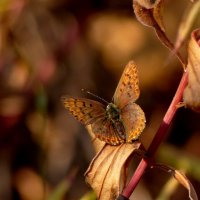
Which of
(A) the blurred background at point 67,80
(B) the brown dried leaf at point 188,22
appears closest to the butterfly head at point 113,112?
(B) the brown dried leaf at point 188,22

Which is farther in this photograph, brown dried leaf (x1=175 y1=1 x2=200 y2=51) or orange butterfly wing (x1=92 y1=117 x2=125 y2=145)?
brown dried leaf (x1=175 y1=1 x2=200 y2=51)

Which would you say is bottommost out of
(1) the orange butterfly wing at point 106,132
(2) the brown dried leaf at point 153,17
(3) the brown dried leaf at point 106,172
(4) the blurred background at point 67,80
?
(4) the blurred background at point 67,80

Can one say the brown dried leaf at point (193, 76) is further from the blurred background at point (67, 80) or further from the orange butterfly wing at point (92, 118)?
the blurred background at point (67, 80)

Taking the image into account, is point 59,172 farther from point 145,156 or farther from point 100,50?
point 145,156

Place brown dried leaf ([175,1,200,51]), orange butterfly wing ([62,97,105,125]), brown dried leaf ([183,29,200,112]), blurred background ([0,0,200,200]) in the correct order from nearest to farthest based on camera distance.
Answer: brown dried leaf ([183,29,200,112]) → orange butterfly wing ([62,97,105,125]) → brown dried leaf ([175,1,200,51]) → blurred background ([0,0,200,200])

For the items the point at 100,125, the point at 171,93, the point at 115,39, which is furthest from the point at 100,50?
the point at 100,125

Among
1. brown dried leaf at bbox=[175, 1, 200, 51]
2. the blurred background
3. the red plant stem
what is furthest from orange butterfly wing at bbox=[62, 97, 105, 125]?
the blurred background

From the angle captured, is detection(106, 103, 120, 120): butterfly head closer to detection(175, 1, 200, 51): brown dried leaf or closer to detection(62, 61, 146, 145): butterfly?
detection(62, 61, 146, 145): butterfly
